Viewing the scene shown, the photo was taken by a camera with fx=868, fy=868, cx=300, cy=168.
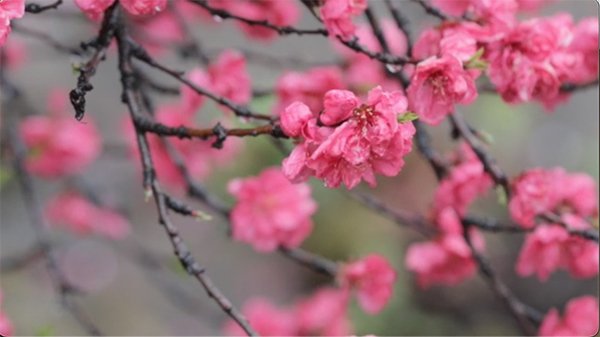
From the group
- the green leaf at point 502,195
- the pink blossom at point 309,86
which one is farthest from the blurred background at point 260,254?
the green leaf at point 502,195

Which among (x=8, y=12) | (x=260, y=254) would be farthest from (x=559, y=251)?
(x=260, y=254)

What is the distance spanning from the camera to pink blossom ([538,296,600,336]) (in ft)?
4.00

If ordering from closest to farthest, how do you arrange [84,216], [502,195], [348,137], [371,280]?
[348,137] < [502,195] < [371,280] < [84,216]

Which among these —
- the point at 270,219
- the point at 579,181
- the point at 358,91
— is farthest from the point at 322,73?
the point at 579,181

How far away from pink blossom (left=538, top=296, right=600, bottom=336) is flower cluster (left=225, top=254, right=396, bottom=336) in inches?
9.5

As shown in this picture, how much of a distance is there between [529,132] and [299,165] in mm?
2659

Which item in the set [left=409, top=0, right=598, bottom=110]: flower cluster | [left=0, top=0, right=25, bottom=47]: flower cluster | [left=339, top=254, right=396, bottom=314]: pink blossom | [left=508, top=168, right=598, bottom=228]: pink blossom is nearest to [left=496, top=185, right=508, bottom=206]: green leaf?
[left=508, top=168, right=598, bottom=228]: pink blossom

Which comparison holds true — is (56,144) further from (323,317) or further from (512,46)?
(512,46)

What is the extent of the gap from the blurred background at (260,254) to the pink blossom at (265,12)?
106 centimetres

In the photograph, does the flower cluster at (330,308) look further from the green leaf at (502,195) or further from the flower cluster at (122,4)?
the flower cluster at (122,4)

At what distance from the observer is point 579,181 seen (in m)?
1.22

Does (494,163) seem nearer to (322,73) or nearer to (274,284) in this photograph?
(322,73)

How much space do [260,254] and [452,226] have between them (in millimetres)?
2092

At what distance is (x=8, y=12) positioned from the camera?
830mm
